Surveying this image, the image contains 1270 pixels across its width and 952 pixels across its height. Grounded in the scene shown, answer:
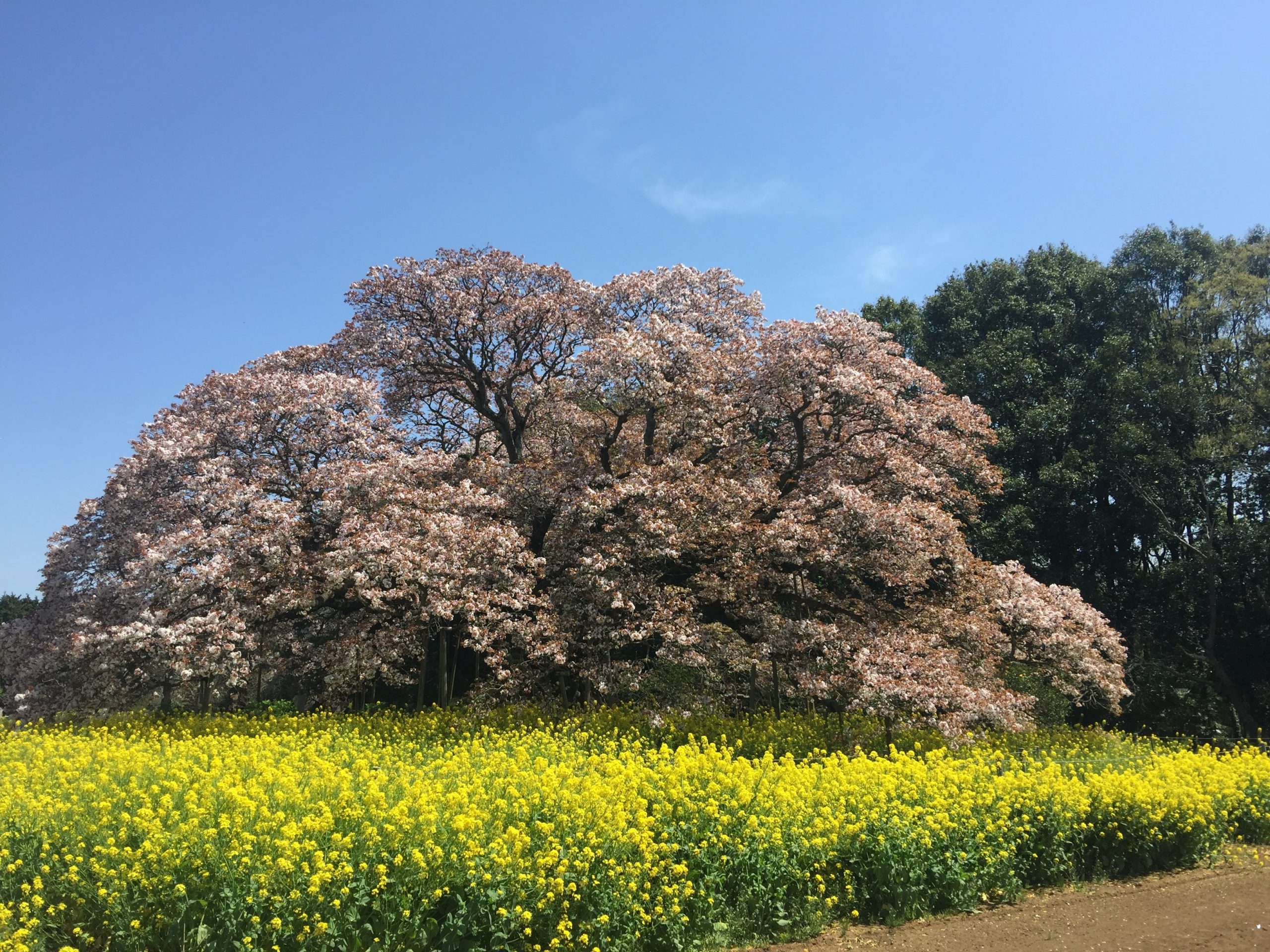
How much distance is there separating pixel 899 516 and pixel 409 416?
1213 cm

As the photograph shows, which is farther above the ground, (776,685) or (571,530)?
(571,530)

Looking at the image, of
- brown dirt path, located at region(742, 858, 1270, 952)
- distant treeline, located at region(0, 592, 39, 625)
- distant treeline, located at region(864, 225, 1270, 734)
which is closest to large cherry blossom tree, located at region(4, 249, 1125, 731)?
brown dirt path, located at region(742, 858, 1270, 952)

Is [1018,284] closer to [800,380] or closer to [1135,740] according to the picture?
[1135,740]

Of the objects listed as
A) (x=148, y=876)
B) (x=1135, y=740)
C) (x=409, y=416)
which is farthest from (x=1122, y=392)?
(x=148, y=876)

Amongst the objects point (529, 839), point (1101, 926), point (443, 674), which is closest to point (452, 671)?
point (443, 674)

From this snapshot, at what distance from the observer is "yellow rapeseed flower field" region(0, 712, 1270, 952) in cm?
600

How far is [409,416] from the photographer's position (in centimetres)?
2092

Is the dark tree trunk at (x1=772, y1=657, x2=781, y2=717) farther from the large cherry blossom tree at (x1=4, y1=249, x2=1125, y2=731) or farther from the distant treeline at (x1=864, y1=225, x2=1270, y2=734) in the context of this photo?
the distant treeline at (x1=864, y1=225, x2=1270, y2=734)

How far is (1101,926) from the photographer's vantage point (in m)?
7.79

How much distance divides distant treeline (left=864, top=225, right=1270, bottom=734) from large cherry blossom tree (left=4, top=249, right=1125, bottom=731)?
1000 centimetres

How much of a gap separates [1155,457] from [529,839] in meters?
27.5

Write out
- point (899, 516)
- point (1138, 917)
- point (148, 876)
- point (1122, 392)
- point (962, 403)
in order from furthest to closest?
point (1122, 392) → point (962, 403) → point (899, 516) → point (1138, 917) → point (148, 876)

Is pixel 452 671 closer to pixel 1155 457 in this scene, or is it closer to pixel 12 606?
pixel 1155 457

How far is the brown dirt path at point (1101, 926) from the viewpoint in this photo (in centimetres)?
724
